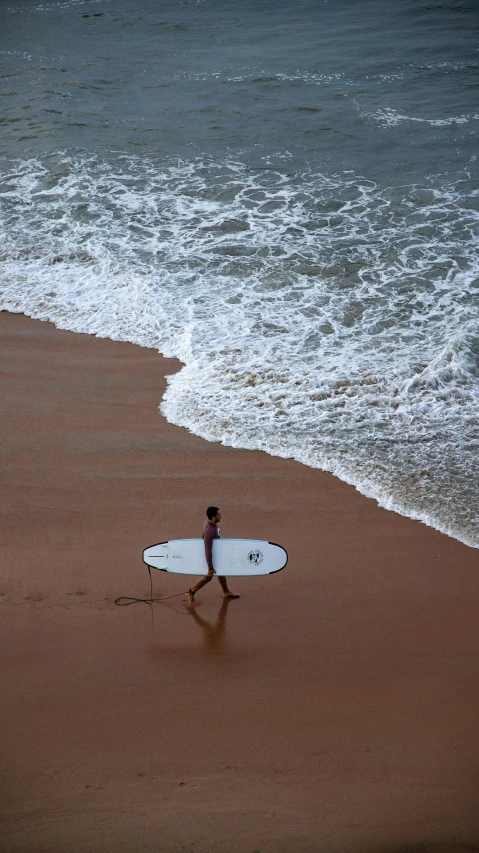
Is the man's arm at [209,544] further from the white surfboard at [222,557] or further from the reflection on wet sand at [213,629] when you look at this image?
the reflection on wet sand at [213,629]

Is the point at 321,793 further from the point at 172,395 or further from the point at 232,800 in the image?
the point at 172,395

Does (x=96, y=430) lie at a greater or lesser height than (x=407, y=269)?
lesser

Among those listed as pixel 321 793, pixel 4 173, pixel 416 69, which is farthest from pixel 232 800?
pixel 416 69

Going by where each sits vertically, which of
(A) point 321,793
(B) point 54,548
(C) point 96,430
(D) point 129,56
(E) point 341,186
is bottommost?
(A) point 321,793

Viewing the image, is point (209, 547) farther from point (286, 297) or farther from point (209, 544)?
point (286, 297)

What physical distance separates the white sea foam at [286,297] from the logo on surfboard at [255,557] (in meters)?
1.91

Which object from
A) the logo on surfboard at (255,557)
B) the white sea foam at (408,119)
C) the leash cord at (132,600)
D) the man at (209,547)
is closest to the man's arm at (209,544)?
the man at (209,547)

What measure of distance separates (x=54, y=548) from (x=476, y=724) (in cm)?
420

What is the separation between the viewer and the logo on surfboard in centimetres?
623

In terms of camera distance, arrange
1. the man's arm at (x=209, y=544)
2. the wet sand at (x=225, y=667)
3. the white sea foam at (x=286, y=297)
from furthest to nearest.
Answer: the white sea foam at (x=286, y=297) → the man's arm at (x=209, y=544) → the wet sand at (x=225, y=667)

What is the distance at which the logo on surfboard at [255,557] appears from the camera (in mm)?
6234

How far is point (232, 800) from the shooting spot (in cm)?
468

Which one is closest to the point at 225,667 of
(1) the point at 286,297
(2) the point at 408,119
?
(1) the point at 286,297

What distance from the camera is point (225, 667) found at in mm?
5680
